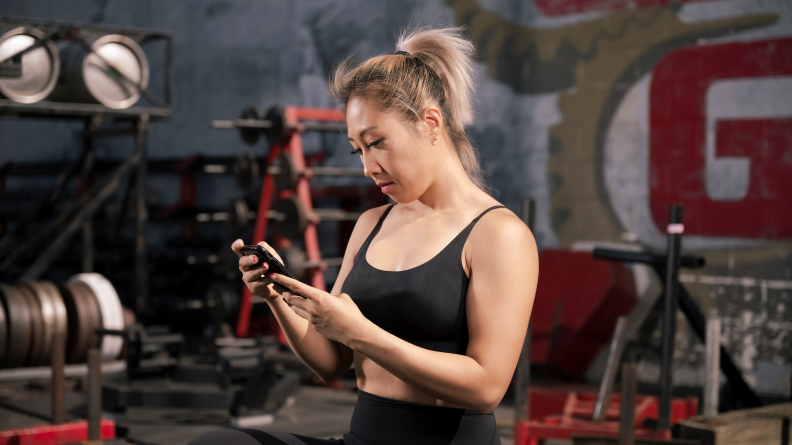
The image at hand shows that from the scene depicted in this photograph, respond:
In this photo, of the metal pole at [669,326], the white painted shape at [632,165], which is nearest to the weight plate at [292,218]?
the white painted shape at [632,165]

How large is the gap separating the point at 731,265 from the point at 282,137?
2611mm

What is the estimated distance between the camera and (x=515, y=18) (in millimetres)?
4383

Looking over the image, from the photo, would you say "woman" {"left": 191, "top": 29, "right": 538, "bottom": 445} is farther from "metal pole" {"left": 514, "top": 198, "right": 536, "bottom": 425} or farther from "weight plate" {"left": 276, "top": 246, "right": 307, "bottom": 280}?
"weight plate" {"left": 276, "top": 246, "right": 307, "bottom": 280}

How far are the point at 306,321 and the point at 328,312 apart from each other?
306 millimetres

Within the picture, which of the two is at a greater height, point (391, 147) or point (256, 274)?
point (391, 147)

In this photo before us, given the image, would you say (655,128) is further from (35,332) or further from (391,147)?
(35,332)

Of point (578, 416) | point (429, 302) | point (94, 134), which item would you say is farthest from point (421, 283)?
point (94, 134)

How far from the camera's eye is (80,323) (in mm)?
3963

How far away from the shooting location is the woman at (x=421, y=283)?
106 cm

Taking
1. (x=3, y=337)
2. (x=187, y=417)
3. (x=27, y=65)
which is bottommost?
(x=187, y=417)

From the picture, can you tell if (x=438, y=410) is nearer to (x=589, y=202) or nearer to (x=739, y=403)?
(x=739, y=403)

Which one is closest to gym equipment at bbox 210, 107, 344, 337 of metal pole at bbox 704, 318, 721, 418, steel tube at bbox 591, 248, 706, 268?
steel tube at bbox 591, 248, 706, 268

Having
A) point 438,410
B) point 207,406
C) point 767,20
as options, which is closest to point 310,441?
point 438,410

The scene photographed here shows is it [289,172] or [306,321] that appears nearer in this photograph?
[306,321]
